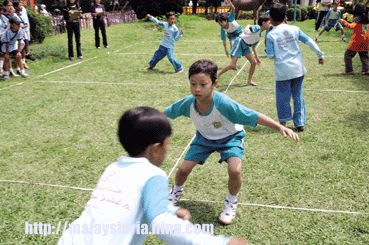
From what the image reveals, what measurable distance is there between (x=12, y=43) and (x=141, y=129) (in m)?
8.07

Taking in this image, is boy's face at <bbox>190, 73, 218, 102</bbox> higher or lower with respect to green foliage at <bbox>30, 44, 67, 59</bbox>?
higher

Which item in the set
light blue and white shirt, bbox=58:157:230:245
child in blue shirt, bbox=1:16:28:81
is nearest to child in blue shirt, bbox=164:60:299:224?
light blue and white shirt, bbox=58:157:230:245

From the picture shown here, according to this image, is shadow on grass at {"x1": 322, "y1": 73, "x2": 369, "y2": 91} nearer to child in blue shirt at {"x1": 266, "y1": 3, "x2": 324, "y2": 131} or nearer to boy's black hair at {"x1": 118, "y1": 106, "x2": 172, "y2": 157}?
child in blue shirt at {"x1": 266, "y1": 3, "x2": 324, "y2": 131}

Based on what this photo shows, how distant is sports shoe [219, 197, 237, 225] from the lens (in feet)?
9.23

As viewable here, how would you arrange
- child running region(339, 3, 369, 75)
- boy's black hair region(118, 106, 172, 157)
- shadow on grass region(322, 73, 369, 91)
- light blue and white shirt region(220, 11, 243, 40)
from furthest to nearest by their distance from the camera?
light blue and white shirt region(220, 11, 243, 40)
child running region(339, 3, 369, 75)
shadow on grass region(322, 73, 369, 91)
boy's black hair region(118, 106, 172, 157)

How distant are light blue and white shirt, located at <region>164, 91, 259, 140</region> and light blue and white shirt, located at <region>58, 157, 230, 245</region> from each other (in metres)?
1.34

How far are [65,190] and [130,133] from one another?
2.19 meters

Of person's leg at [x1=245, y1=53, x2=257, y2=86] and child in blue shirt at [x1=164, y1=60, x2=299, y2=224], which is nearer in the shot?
child in blue shirt at [x1=164, y1=60, x2=299, y2=224]

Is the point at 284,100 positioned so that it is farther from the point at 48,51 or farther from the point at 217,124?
the point at 48,51

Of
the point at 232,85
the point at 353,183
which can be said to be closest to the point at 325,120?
the point at 353,183

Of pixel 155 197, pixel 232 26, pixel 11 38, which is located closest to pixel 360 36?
pixel 232 26

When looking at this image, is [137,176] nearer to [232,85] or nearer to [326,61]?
[232,85]

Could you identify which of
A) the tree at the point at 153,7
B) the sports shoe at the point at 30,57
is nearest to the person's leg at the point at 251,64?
the sports shoe at the point at 30,57

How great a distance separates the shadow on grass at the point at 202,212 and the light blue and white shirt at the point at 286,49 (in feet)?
8.19
